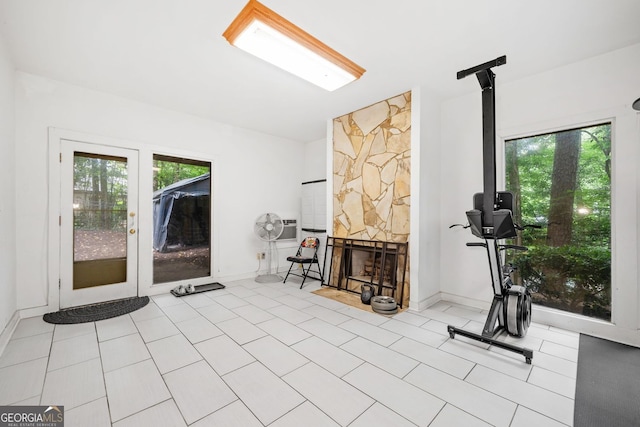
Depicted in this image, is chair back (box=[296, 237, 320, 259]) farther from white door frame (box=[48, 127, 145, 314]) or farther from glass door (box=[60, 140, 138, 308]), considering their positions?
white door frame (box=[48, 127, 145, 314])

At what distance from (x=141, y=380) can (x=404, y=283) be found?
289 centimetres

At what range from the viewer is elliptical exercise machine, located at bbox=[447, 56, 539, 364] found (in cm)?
238

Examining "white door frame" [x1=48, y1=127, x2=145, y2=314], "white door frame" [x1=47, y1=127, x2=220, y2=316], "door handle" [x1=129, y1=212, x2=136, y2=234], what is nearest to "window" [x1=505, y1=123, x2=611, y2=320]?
"white door frame" [x1=47, y1=127, x2=220, y2=316]

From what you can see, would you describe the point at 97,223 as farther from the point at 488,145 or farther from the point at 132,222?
the point at 488,145

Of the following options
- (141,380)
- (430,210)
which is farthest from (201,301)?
(430,210)

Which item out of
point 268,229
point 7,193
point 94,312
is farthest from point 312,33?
point 94,312

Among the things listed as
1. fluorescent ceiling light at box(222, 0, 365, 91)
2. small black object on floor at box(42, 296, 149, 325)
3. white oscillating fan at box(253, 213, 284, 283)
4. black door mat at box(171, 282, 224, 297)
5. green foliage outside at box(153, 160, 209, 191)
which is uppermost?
fluorescent ceiling light at box(222, 0, 365, 91)

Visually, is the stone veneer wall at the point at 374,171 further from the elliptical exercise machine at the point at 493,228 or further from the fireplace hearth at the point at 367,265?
the elliptical exercise machine at the point at 493,228

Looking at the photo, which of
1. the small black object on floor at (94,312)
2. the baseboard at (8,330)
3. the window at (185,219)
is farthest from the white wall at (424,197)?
the baseboard at (8,330)

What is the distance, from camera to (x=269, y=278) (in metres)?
4.73

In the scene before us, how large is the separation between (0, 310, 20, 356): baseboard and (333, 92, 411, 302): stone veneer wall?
3755 mm

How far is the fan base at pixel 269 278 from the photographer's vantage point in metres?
4.62

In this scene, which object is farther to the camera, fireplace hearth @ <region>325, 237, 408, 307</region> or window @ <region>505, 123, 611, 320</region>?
fireplace hearth @ <region>325, 237, 408, 307</region>

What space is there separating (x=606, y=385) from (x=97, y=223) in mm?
5419
